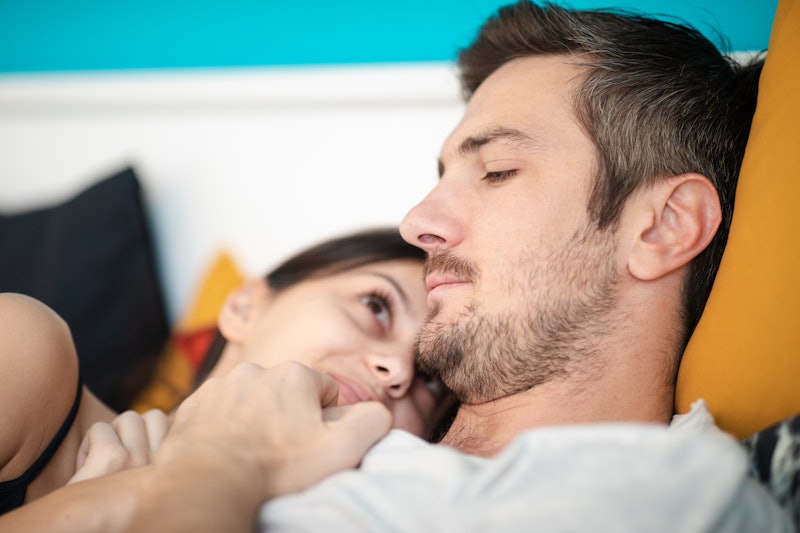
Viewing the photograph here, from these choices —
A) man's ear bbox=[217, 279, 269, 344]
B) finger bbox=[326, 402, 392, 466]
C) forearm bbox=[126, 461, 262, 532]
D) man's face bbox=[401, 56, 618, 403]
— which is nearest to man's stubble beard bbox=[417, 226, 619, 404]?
man's face bbox=[401, 56, 618, 403]

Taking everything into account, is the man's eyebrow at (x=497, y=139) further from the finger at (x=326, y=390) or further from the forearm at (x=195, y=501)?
the forearm at (x=195, y=501)

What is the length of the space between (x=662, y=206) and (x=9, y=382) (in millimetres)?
930

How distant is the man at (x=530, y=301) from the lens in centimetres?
72

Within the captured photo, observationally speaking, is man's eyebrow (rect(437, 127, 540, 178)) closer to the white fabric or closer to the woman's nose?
the woman's nose

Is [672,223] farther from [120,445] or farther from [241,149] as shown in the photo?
[241,149]

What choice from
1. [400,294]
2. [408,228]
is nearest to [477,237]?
[408,228]

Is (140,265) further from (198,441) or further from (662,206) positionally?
(662,206)

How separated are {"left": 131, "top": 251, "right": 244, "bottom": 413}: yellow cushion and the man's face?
27.1 inches

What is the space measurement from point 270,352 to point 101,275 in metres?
0.58


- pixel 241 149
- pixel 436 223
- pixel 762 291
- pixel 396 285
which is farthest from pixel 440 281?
pixel 241 149

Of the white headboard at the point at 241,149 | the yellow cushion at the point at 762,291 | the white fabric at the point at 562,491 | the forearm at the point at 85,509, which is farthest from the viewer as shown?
the white headboard at the point at 241,149

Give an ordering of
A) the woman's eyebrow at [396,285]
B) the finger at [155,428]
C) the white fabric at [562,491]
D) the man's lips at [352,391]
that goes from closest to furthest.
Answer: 1. the white fabric at [562,491]
2. the finger at [155,428]
3. the man's lips at [352,391]
4. the woman's eyebrow at [396,285]

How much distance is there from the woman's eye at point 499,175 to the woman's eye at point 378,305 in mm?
318

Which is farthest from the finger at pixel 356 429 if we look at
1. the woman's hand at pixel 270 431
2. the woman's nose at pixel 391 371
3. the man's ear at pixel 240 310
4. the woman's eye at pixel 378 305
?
the man's ear at pixel 240 310
